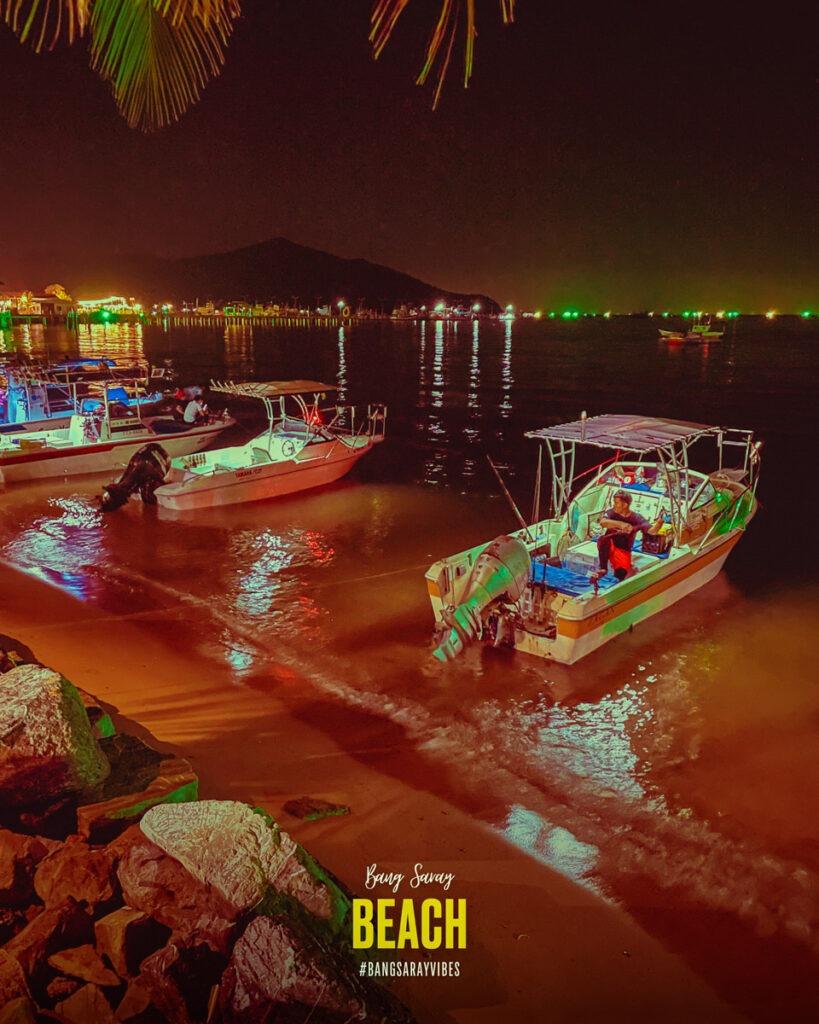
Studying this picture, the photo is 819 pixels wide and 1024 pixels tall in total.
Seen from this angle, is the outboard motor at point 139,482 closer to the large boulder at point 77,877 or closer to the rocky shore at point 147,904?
the rocky shore at point 147,904

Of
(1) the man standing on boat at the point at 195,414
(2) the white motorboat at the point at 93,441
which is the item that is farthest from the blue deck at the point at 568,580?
(1) the man standing on boat at the point at 195,414

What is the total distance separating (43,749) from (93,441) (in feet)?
51.0

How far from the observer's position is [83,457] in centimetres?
1962

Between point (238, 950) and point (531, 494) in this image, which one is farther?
point (531, 494)

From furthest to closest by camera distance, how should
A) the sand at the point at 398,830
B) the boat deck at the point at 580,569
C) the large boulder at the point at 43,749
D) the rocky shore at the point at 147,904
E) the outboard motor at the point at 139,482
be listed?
the outboard motor at the point at 139,482
the boat deck at the point at 580,569
the large boulder at the point at 43,749
the sand at the point at 398,830
the rocky shore at the point at 147,904

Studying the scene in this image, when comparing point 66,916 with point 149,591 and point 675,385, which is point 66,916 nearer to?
point 149,591

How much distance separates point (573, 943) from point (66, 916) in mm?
3441

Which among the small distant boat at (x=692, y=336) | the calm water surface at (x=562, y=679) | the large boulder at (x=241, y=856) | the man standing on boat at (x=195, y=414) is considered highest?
the small distant boat at (x=692, y=336)

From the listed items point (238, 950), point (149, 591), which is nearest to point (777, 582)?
point (149, 591)

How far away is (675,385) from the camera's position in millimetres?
54312

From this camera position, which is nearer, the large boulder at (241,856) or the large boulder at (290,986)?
the large boulder at (290,986)

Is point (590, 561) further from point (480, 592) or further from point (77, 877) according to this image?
point (77, 877)

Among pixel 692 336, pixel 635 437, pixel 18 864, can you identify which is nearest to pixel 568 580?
pixel 635 437

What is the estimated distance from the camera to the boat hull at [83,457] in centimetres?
1858
